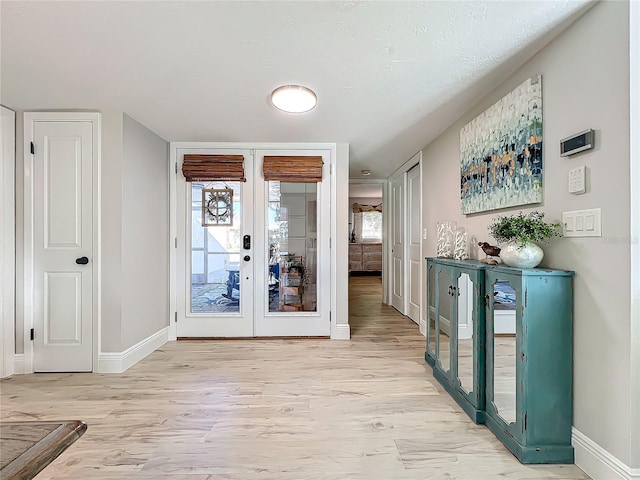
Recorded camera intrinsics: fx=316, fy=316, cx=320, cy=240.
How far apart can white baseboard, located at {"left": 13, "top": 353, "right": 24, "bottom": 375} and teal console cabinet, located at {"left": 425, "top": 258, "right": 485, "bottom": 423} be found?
335cm

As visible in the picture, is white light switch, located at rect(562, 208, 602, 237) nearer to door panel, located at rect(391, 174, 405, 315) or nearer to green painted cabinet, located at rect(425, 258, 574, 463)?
green painted cabinet, located at rect(425, 258, 574, 463)

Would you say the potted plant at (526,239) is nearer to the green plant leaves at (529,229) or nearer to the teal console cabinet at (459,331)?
the green plant leaves at (529,229)

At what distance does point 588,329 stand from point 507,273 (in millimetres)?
Answer: 405

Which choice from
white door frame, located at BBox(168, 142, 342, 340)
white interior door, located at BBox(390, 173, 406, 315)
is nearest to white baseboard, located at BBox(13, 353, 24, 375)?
white door frame, located at BBox(168, 142, 342, 340)

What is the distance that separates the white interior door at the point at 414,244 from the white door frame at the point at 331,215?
3.62 ft

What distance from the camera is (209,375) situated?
2.54 metres

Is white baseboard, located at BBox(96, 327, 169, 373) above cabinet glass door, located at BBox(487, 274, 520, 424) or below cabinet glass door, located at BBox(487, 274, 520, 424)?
below

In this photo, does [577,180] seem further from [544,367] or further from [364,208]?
[364,208]

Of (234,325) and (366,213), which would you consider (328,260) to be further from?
(366,213)

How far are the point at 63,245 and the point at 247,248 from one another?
157cm

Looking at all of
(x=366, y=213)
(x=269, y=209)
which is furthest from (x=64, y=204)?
(x=366, y=213)

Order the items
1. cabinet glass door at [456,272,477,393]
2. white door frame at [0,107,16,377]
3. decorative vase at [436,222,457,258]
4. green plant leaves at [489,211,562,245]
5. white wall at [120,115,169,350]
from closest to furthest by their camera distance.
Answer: green plant leaves at [489,211,562,245]
cabinet glass door at [456,272,477,393]
white door frame at [0,107,16,377]
white wall at [120,115,169,350]
decorative vase at [436,222,457,258]

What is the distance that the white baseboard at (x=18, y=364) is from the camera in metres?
2.58

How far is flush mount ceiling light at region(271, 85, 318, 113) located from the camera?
226 centimetres
